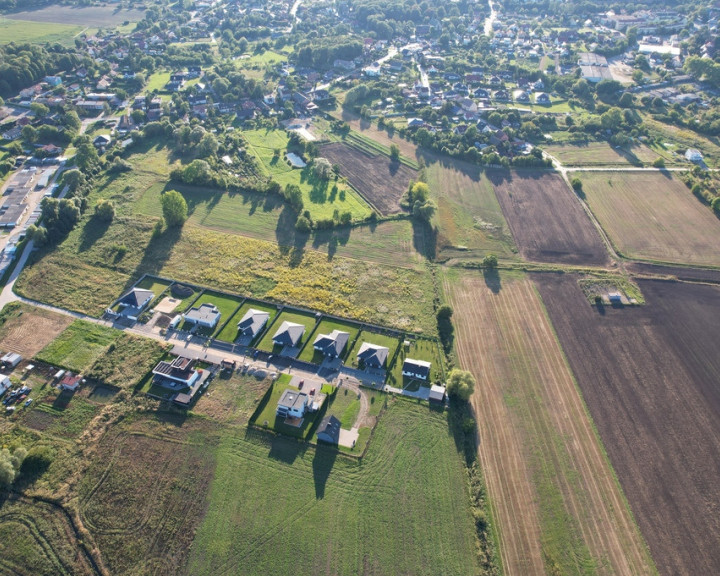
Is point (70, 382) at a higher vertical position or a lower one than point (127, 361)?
lower

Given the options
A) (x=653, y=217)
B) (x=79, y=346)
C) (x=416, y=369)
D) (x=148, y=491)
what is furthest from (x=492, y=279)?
(x=79, y=346)

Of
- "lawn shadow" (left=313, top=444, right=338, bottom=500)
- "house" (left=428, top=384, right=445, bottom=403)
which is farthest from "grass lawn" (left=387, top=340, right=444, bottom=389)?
"lawn shadow" (left=313, top=444, right=338, bottom=500)

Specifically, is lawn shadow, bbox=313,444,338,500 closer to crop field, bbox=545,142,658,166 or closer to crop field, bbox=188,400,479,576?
crop field, bbox=188,400,479,576

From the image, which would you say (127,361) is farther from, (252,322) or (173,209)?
(173,209)

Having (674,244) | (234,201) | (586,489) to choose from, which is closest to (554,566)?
(586,489)

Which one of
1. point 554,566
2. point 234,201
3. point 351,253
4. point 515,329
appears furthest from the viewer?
point 234,201

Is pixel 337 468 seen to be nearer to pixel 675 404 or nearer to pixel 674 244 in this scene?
pixel 675 404
